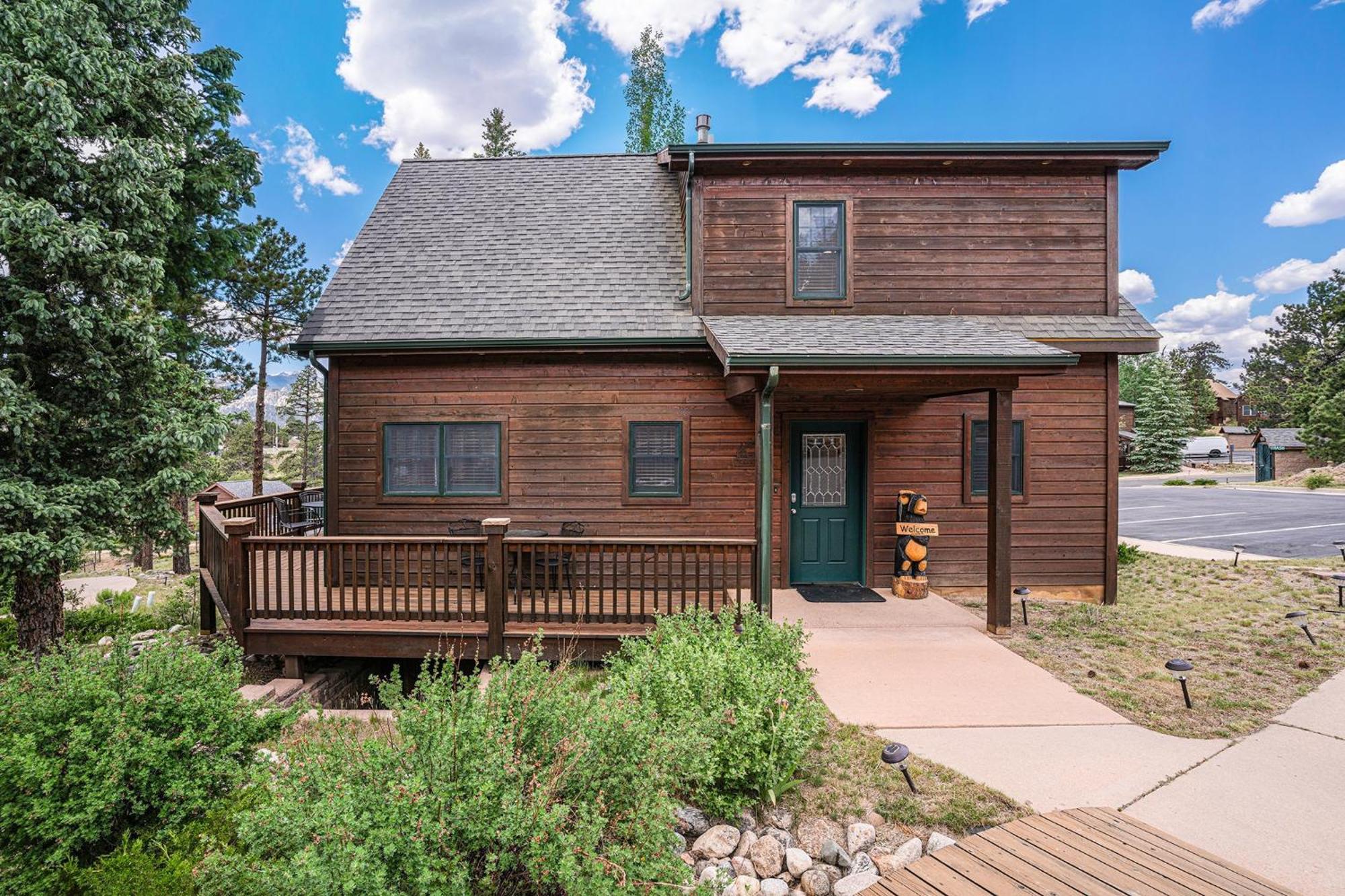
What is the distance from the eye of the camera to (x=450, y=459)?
6.93m

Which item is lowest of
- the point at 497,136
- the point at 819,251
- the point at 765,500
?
the point at 765,500

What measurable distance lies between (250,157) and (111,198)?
3.74 metres

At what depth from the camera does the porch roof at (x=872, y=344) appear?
514 centimetres

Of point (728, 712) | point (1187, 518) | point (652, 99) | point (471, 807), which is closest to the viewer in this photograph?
point (471, 807)

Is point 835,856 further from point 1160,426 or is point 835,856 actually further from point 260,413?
point 1160,426

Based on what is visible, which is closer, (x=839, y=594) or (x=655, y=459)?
(x=839, y=594)

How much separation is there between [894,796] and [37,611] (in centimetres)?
769

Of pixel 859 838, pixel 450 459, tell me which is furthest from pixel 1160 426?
pixel 859 838

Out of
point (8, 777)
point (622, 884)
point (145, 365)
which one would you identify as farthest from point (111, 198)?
point (622, 884)

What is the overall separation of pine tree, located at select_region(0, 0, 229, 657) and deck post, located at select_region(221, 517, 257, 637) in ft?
2.59

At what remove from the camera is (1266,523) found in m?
13.5

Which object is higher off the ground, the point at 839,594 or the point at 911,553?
the point at 911,553

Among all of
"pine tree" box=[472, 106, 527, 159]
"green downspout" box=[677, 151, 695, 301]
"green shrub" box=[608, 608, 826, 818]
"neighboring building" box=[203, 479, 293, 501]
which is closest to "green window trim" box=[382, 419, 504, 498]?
"green downspout" box=[677, 151, 695, 301]

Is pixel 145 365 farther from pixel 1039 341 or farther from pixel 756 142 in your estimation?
pixel 1039 341
